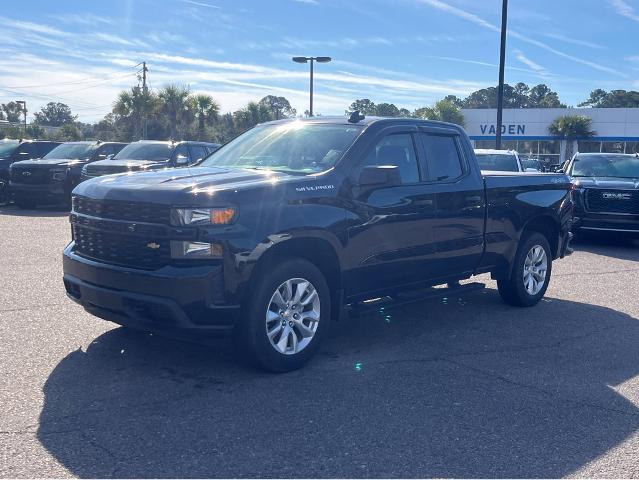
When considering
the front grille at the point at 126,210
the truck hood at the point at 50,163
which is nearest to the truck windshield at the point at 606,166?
the front grille at the point at 126,210

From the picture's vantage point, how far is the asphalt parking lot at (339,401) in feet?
13.0

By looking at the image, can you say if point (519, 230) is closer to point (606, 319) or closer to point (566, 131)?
point (606, 319)

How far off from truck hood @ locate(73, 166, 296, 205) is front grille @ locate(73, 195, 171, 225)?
4 centimetres

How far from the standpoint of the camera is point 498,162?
600 inches

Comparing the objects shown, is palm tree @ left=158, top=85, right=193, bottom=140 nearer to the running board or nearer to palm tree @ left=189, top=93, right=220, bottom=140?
palm tree @ left=189, top=93, right=220, bottom=140

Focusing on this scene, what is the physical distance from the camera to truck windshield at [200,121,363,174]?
241 inches

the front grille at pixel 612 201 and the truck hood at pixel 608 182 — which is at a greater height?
the truck hood at pixel 608 182

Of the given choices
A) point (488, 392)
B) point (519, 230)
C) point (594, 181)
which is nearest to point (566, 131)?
point (594, 181)

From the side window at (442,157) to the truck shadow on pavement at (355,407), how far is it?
60.1 inches

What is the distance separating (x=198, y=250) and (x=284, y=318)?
0.90 m

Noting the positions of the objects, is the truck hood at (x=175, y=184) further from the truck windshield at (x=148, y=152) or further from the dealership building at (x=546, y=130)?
the dealership building at (x=546, y=130)

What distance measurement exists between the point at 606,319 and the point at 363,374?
350 centimetres

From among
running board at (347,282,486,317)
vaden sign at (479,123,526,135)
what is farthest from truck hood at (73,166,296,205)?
vaden sign at (479,123,526,135)

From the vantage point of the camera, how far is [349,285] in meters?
5.92
